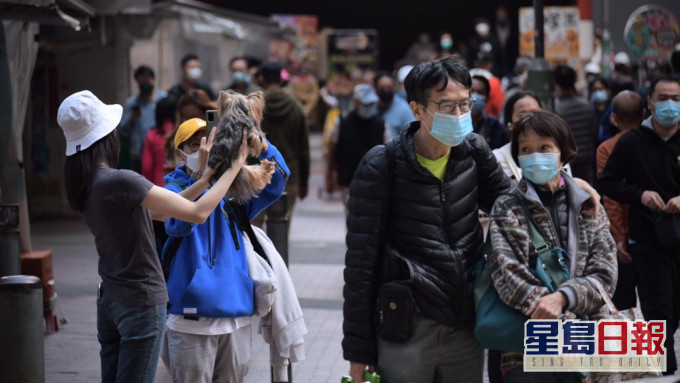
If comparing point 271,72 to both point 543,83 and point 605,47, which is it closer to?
point 543,83

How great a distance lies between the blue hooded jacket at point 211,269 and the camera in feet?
16.1

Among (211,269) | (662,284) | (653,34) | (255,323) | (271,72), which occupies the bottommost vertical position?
(255,323)

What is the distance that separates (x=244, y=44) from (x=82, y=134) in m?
14.1

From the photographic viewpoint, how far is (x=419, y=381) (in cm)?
448

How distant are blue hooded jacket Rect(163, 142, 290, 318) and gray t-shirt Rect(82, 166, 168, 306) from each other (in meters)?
0.19

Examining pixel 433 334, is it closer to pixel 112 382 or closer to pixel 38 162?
pixel 112 382

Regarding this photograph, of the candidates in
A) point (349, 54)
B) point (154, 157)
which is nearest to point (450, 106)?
point (154, 157)

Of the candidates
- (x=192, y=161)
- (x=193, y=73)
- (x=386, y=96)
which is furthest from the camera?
(x=193, y=73)

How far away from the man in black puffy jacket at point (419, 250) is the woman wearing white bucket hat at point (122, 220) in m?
0.65

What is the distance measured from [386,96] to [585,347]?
8.33 metres

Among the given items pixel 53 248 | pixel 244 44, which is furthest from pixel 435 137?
pixel 244 44

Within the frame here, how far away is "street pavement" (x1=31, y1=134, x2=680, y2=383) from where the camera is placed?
308 inches

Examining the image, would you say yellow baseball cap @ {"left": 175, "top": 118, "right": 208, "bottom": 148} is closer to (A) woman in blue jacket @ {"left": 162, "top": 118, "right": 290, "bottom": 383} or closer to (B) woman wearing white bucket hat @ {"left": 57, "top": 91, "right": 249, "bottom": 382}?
(A) woman in blue jacket @ {"left": 162, "top": 118, "right": 290, "bottom": 383}

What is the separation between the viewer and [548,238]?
4.55 m
